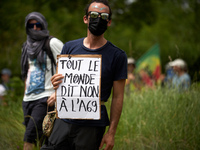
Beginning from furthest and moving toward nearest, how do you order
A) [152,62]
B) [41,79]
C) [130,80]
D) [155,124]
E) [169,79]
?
[152,62], [130,80], [169,79], [155,124], [41,79]

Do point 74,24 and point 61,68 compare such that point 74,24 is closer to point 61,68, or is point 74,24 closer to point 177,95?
point 177,95

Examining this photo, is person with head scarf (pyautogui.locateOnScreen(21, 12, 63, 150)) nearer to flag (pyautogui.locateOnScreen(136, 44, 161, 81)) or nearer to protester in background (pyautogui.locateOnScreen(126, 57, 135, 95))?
protester in background (pyautogui.locateOnScreen(126, 57, 135, 95))

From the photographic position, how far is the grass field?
4.22m

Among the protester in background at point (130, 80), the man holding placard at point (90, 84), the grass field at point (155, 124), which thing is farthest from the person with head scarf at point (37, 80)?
the protester in background at point (130, 80)

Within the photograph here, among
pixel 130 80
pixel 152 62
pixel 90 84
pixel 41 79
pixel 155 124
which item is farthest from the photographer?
pixel 152 62

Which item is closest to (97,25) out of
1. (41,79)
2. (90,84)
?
(90,84)

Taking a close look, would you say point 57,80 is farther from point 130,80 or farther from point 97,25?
point 130,80

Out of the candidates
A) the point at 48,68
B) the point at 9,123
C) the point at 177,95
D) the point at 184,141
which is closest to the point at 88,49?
the point at 48,68

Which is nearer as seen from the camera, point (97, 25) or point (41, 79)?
point (97, 25)

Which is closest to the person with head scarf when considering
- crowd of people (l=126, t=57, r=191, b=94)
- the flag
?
crowd of people (l=126, t=57, r=191, b=94)

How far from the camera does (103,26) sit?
2.69 metres

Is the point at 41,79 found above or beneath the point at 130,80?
above

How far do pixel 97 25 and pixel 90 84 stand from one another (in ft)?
1.69

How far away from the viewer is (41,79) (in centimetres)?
382
